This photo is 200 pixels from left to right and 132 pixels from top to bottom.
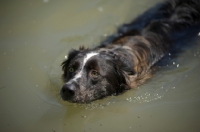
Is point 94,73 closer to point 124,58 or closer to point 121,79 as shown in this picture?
point 121,79

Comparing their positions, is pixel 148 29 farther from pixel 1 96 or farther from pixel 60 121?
pixel 1 96

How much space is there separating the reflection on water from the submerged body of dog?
26cm

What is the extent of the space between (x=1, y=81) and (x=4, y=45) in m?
1.44

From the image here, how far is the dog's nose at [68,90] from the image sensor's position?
17.1 feet

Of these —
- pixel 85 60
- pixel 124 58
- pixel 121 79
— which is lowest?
pixel 121 79

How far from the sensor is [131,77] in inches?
239

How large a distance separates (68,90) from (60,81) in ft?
4.21

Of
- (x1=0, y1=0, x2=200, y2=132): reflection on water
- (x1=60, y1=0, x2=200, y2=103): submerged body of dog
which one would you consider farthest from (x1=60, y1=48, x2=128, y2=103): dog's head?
(x1=0, y1=0, x2=200, y2=132): reflection on water

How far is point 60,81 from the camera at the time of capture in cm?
647

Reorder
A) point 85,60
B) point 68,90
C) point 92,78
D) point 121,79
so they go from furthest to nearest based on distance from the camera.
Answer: point 121,79 < point 85,60 < point 92,78 < point 68,90

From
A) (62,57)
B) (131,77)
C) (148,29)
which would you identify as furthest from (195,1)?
(62,57)

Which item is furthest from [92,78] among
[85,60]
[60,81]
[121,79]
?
[60,81]

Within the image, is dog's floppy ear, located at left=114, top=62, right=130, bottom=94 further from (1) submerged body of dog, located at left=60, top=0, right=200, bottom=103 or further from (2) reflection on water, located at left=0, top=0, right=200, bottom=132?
(2) reflection on water, located at left=0, top=0, right=200, bottom=132

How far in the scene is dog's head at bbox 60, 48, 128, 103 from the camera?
17.5 feet
